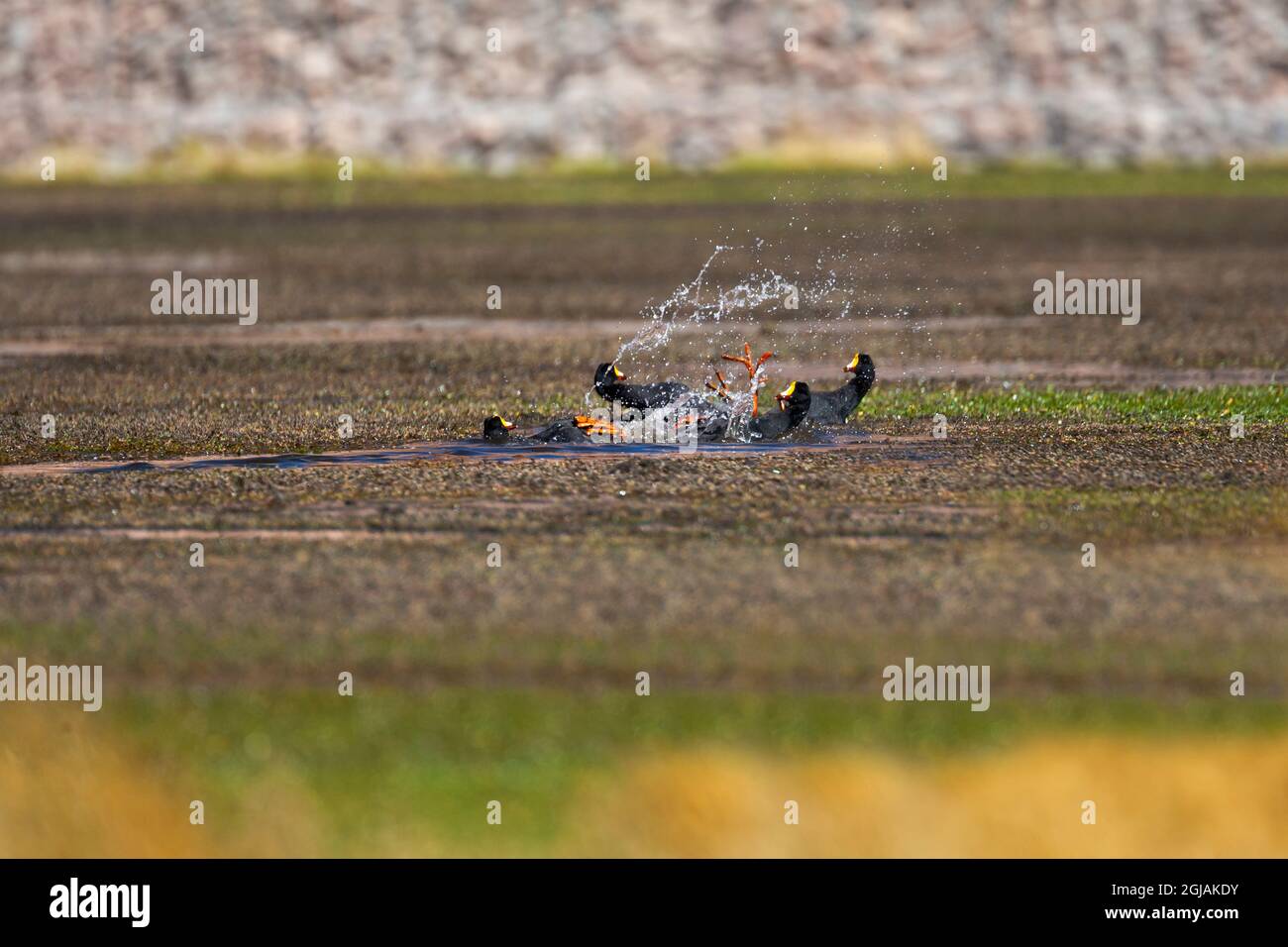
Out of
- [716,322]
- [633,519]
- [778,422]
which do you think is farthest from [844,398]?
[716,322]

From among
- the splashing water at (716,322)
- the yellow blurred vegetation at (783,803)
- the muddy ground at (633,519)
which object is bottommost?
the yellow blurred vegetation at (783,803)

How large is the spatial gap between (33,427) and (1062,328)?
34.5ft

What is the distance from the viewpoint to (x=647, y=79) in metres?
44.7

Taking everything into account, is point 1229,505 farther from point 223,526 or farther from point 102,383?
point 102,383

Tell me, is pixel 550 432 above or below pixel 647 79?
below

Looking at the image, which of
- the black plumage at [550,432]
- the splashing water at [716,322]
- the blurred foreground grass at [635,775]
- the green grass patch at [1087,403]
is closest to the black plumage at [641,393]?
the black plumage at [550,432]

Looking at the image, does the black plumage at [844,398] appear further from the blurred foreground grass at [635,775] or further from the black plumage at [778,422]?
the blurred foreground grass at [635,775]

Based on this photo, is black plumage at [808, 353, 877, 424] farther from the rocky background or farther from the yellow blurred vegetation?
the rocky background

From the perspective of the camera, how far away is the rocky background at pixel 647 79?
142ft

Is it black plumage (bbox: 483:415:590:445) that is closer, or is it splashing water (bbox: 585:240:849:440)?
black plumage (bbox: 483:415:590:445)

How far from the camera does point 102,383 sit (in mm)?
16859

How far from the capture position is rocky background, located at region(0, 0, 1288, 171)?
142ft

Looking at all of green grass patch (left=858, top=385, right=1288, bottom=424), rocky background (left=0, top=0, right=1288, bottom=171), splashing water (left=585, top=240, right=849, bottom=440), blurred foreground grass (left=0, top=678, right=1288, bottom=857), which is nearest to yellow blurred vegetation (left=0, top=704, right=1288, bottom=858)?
blurred foreground grass (left=0, top=678, right=1288, bottom=857)

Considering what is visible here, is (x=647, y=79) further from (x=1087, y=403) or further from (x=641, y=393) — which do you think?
(x=641, y=393)
